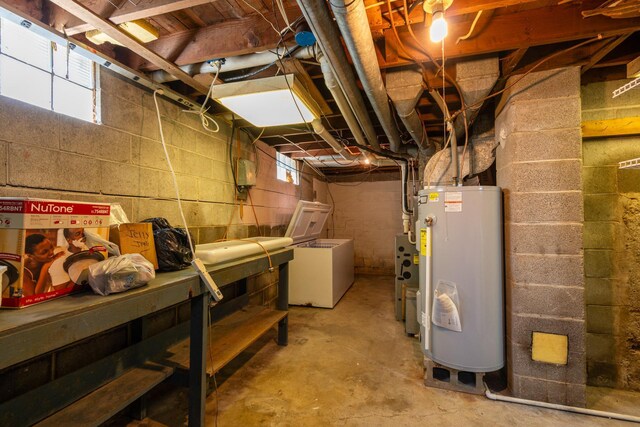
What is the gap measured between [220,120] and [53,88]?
1356 mm

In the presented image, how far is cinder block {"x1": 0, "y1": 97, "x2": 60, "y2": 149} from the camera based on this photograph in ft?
4.03

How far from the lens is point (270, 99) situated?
184 cm

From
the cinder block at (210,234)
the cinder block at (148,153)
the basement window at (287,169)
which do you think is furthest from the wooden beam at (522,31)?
the basement window at (287,169)

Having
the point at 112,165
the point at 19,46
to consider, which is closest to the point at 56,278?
the point at 112,165

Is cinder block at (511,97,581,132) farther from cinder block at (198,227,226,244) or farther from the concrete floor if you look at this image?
cinder block at (198,227,226,244)

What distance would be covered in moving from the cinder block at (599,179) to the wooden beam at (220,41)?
221 centimetres

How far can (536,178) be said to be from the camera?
1792mm

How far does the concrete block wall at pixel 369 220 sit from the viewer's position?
5.89m

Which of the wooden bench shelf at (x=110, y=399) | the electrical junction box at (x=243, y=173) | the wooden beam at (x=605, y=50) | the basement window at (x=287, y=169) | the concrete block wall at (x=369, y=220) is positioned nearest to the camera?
the wooden bench shelf at (x=110, y=399)

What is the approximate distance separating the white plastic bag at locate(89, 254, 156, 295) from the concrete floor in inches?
42.1

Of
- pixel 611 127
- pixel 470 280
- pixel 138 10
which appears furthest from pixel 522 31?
pixel 138 10

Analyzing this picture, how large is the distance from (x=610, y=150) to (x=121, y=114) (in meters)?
3.26

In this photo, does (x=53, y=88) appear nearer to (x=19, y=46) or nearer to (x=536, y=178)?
(x=19, y=46)

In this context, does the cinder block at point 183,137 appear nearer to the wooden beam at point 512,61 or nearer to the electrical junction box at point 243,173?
the electrical junction box at point 243,173
